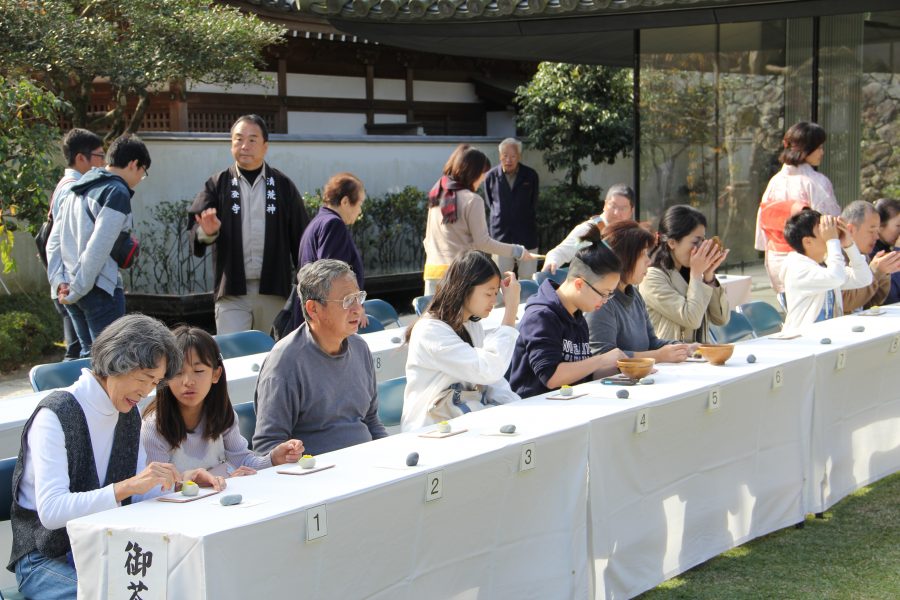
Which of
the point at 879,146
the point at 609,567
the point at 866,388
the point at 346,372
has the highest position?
the point at 879,146

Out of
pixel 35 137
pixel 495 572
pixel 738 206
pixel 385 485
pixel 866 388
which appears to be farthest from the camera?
pixel 738 206

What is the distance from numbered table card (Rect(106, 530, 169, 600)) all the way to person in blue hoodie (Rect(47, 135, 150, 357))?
3015 millimetres

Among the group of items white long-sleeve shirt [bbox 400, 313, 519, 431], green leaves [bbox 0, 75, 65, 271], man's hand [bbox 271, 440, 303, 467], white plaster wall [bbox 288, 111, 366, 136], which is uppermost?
white plaster wall [bbox 288, 111, 366, 136]

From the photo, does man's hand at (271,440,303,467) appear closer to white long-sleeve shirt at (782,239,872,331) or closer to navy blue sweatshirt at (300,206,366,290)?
navy blue sweatshirt at (300,206,366,290)

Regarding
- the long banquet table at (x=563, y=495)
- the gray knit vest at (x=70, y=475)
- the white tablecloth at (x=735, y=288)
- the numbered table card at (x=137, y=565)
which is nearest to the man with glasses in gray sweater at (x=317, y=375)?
the long banquet table at (x=563, y=495)

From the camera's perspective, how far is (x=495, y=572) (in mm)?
3143

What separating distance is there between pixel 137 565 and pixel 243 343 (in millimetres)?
2833

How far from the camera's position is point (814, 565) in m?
4.07

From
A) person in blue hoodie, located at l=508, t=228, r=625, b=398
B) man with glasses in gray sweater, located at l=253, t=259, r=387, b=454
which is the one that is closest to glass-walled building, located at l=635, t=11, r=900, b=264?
person in blue hoodie, located at l=508, t=228, r=625, b=398

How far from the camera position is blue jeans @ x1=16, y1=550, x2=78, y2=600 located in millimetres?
2717

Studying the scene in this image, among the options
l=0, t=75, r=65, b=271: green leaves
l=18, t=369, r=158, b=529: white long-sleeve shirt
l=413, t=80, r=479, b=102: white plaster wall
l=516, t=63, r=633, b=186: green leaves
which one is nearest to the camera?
l=18, t=369, r=158, b=529: white long-sleeve shirt

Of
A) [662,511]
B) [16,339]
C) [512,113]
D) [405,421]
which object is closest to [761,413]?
[662,511]

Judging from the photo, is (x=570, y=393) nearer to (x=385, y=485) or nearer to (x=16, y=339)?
(x=385, y=485)

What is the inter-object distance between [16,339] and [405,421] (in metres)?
6.07
